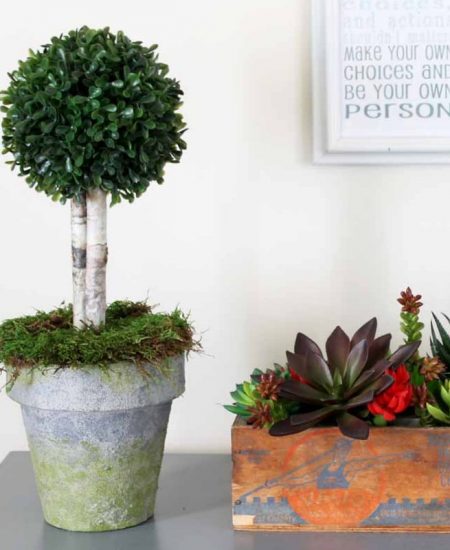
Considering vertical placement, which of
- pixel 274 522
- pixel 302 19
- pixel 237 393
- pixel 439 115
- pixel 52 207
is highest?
pixel 302 19

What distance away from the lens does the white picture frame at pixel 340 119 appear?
1404 mm

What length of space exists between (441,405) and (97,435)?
426 mm

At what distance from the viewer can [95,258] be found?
1.12 m

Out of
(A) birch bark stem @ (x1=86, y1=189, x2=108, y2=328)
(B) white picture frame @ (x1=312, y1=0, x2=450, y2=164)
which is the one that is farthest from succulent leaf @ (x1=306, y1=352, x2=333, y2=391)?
(B) white picture frame @ (x1=312, y1=0, x2=450, y2=164)

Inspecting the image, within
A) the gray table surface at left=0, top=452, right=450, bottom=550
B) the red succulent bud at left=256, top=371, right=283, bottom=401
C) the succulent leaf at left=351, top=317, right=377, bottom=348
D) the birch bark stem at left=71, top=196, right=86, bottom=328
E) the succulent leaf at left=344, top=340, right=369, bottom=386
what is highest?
the birch bark stem at left=71, top=196, right=86, bottom=328

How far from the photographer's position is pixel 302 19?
143 centimetres

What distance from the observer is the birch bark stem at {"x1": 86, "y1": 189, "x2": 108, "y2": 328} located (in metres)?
1.11

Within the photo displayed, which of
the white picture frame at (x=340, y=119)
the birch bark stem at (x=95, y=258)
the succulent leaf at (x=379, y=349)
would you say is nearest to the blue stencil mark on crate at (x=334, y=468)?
the succulent leaf at (x=379, y=349)

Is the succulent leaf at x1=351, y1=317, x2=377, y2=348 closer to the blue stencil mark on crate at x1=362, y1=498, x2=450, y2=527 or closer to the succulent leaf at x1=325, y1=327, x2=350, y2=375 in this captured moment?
the succulent leaf at x1=325, y1=327, x2=350, y2=375

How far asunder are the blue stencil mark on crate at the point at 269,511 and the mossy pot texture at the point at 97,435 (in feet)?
0.41

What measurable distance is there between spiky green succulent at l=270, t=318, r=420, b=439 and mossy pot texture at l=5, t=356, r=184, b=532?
0.15 m

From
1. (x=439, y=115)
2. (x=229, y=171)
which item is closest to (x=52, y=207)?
(x=229, y=171)

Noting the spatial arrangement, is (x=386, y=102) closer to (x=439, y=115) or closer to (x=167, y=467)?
(x=439, y=115)

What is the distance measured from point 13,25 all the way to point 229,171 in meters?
0.42
